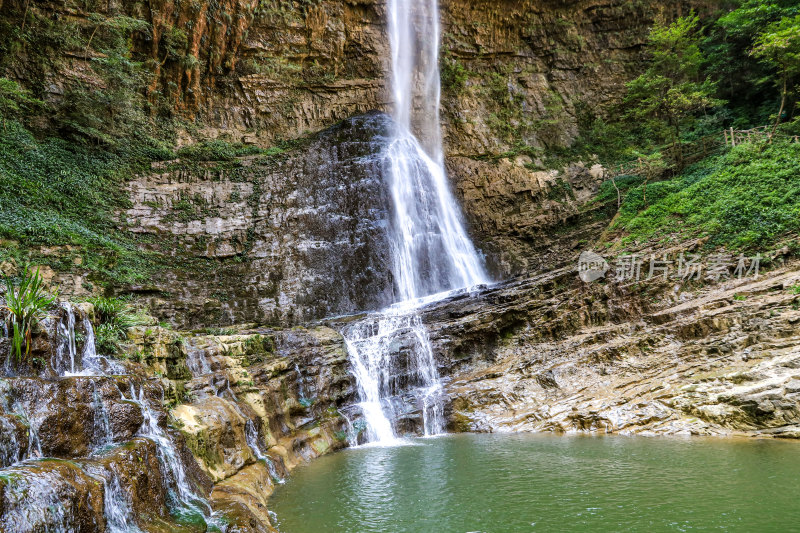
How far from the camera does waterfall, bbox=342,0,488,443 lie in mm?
13438

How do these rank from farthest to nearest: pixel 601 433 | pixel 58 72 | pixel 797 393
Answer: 1. pixel 58 72
2. pixel 601 433
3. pixel 797 393

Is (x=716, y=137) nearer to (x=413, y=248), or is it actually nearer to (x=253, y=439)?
(x=413, y=248)

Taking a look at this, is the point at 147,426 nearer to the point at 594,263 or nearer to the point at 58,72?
the point at 594,263

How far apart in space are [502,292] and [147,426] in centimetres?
1147

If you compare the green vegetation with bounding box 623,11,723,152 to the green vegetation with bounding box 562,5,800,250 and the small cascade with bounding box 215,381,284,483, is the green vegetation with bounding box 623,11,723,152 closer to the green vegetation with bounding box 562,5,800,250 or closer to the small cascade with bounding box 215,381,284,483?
the green vegetation with bounding box 562,5,800,250

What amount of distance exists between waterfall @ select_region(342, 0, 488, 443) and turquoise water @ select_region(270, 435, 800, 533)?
11.9 ft

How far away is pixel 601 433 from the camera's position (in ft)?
35.0

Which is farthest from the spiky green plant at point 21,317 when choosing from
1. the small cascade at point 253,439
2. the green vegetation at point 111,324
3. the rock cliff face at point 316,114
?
the rock cliff face at point 316,114

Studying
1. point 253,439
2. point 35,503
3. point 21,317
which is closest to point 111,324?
point 21,317

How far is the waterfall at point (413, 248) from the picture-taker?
13.4 m

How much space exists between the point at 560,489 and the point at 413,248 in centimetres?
1419

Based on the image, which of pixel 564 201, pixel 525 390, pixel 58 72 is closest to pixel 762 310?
pixel 525 390

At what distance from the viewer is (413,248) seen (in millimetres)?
20203

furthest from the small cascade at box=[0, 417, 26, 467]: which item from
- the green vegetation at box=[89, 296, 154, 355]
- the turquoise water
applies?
the green vegetation at box=[89, 296, 154, 355]
